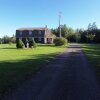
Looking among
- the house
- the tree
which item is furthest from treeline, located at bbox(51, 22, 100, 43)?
the tree

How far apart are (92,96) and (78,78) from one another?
152 inches

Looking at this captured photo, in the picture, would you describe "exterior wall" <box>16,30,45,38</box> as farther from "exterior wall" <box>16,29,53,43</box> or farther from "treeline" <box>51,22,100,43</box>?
"treeline" <box>51,22,100,43</box>

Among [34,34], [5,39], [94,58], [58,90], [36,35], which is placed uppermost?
[34,34]

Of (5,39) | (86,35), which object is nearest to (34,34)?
(5,39)

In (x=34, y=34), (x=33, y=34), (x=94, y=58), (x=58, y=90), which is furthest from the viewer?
(x=33, y=34)

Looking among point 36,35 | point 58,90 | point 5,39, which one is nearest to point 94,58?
point 58,90

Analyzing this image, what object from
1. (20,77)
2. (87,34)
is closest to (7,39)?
(87,34)

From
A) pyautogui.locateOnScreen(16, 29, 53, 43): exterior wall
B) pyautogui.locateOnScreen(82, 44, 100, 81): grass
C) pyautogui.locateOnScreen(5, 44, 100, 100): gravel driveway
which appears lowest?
pyautogui.locateOnScreen(82, 44, 100, 81): grass

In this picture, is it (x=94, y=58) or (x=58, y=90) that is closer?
(x=58, y=90)

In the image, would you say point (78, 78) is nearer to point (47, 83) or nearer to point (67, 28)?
point (47, 83)

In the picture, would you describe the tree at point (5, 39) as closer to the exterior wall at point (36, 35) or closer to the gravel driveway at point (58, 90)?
the exterior wall at point (36, 35)

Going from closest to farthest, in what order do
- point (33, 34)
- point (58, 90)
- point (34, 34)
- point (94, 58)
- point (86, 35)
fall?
point (58, 90)
point (94, 58)
point (34, 34)
point (33, 34)
point (86, 35)

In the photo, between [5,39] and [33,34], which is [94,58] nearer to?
[33,34]

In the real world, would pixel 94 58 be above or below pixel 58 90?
below
